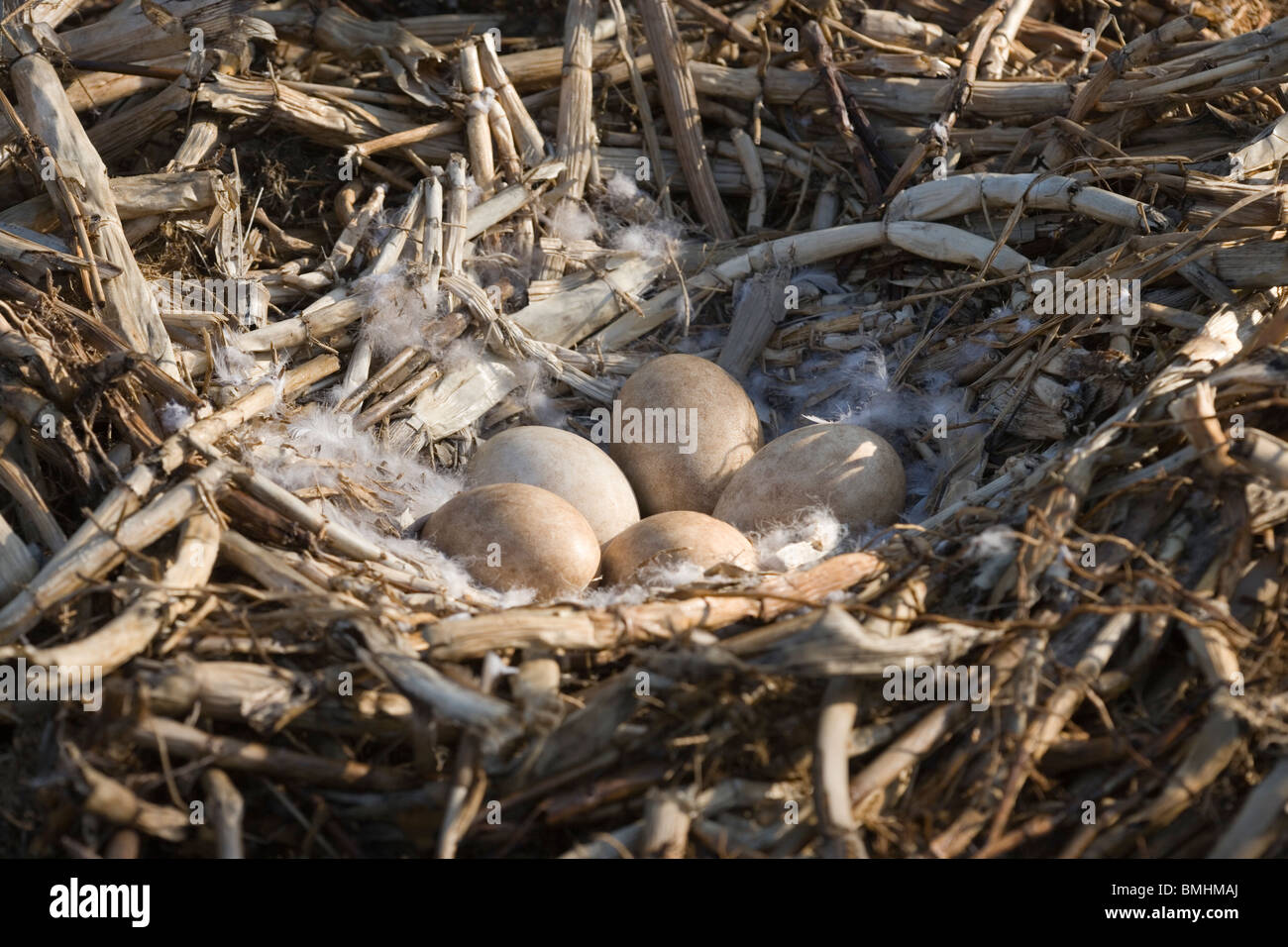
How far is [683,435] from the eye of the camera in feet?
12.6

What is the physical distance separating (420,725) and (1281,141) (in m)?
3.41

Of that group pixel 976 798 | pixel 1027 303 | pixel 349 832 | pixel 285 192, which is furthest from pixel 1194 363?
pixel 285 192

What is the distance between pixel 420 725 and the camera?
7.89 ft

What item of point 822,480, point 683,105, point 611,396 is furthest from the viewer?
point 683,105

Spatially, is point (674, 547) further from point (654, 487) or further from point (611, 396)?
point (611, 396)

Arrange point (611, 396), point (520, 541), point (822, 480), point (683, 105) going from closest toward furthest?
1. point (520, 541)
2. point (822, 480)
3. point (611, 396)
4. point (683, 105)

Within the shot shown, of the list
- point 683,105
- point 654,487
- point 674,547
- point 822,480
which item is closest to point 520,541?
point 674,547

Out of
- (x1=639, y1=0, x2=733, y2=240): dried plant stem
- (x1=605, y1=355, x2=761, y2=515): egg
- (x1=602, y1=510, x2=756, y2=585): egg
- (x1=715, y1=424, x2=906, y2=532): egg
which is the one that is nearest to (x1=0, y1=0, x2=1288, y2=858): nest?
Result: (x1=639, y1=0, x2=733, y2=240): dried plant stem

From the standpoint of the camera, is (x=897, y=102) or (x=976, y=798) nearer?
(x=976, y=798)

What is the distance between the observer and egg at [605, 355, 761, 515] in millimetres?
3842

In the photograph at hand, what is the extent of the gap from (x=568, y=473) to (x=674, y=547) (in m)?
0.52

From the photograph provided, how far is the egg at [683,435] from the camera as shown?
3842 mm
